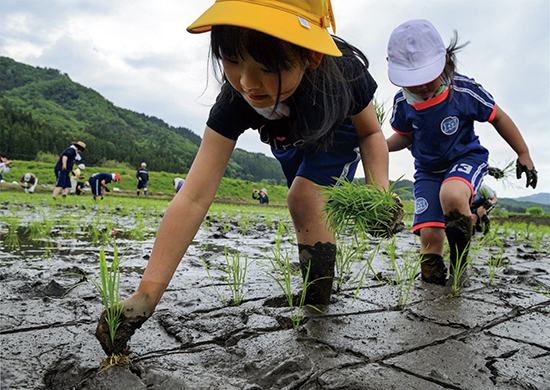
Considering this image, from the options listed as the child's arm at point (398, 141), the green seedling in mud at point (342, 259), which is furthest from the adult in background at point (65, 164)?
the green seedling in mud at point (342, 259)

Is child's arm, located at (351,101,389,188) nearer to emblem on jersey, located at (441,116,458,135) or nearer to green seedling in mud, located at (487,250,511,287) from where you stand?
emblem on jersey, located at (441,116,458,135)

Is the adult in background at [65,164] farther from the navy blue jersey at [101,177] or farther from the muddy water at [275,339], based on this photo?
the muddy water at [275,339]

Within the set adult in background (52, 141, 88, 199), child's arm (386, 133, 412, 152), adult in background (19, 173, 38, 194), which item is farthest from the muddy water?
adult in background (19, 173, 38, 194)

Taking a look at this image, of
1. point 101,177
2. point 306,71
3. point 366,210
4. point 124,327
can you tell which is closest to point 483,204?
point 366,210

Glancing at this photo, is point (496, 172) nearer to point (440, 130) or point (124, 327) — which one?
point (440, 130)

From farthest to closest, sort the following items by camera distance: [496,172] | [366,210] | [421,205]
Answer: [496,172] → [421,205] → [366,210]

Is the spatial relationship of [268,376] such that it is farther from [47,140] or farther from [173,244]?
[47,140]

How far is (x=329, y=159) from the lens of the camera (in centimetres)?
170

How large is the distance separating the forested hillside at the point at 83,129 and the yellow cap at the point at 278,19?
52963 mm

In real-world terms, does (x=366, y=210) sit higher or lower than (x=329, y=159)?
lower

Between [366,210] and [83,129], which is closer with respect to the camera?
[366,210]

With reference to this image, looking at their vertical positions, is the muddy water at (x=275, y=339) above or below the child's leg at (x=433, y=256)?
below

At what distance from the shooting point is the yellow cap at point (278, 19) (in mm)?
961

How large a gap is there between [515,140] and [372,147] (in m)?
1.49
